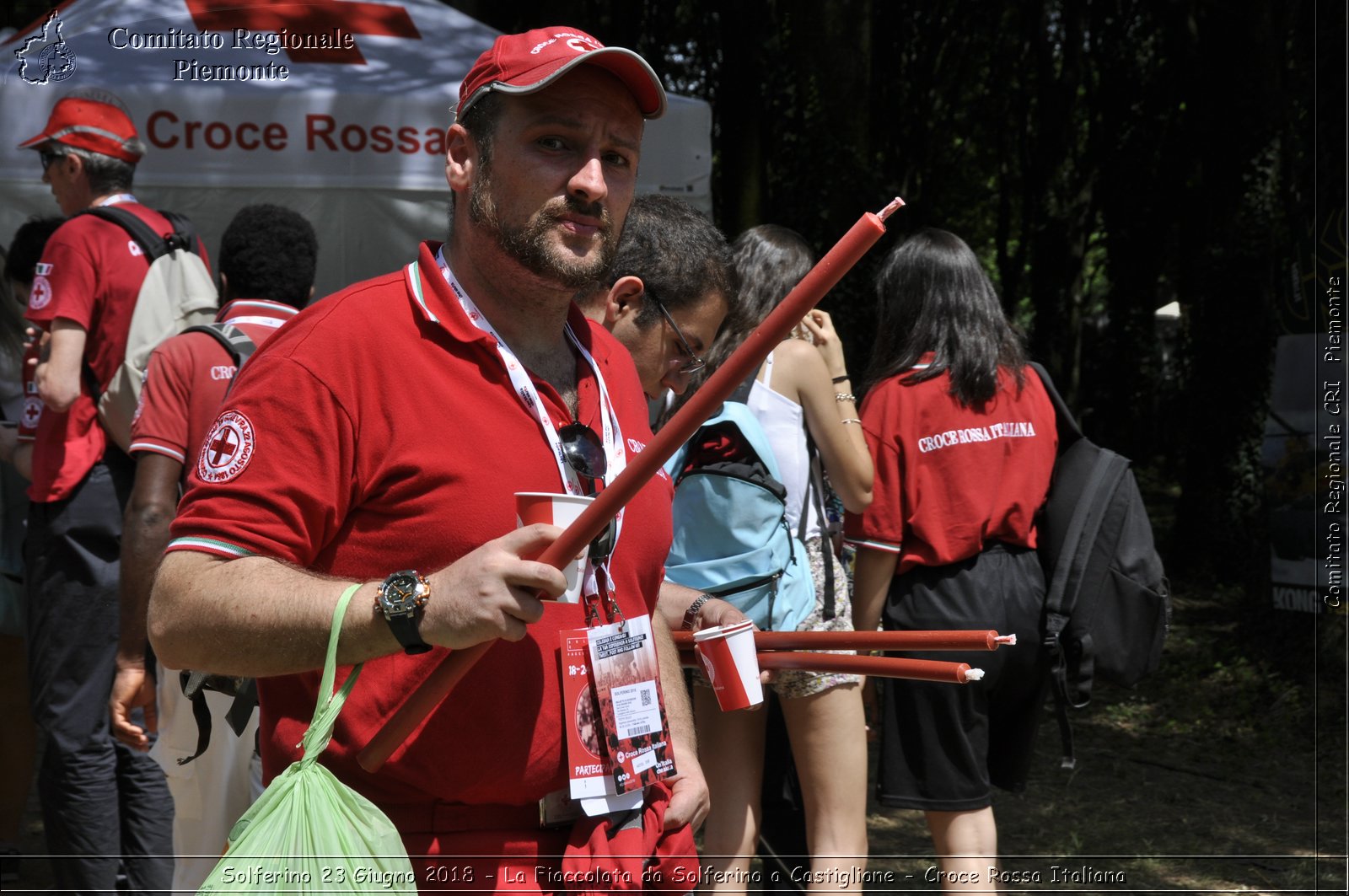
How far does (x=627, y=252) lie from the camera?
322cm

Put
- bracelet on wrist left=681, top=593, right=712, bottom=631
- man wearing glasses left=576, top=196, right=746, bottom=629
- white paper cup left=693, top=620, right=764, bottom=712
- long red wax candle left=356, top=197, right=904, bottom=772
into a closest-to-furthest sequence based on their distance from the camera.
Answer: long red wax candle left=356, top=197, right=904, bottom=772
white paper cup left=693, top=620, right=764, bottom=712
bracelet on wrist left=681, top=593, right=712, bottom=631
man wearing glasses left=576, top=196, right=746, bottom=629

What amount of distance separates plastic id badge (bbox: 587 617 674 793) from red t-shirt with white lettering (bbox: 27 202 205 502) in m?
2.66

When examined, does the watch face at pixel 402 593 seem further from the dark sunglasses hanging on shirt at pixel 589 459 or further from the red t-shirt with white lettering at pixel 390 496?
the dark sunglasses hanging on shirt at pixel 589 459

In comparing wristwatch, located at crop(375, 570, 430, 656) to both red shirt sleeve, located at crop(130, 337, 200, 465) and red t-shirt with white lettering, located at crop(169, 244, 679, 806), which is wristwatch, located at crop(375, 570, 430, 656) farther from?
red shirt sleeve, located at crop(130, 337, 200, 465)

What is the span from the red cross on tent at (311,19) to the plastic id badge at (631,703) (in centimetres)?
471

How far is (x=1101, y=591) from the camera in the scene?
3779 millimetres

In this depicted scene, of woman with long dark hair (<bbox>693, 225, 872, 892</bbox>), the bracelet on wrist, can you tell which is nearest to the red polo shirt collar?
the bracelet on wrist

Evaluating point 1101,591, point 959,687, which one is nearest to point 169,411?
point 959,687

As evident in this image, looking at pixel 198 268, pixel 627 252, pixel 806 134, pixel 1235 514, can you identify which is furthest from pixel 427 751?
pixel 1235 514

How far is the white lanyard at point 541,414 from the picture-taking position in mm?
1863

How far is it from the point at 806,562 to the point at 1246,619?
20.8 ft

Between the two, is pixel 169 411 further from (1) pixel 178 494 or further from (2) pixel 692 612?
(2) pixel 692 612

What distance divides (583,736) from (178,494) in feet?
7.26

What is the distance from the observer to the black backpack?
3.76 metres
